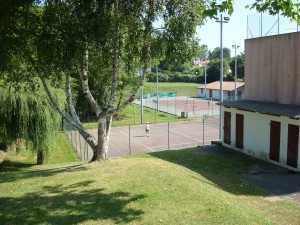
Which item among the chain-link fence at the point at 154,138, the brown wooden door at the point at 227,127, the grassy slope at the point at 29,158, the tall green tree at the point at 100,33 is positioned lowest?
the grassy slope at the point at 29,158

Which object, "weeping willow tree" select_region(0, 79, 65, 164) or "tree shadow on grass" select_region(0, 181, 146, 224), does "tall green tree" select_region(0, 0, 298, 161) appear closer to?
"tree shadow on grass" select_region(0, 181, 146, 224)

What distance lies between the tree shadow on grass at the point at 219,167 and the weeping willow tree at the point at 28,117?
6.78m

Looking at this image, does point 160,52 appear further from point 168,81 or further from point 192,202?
point 168,81

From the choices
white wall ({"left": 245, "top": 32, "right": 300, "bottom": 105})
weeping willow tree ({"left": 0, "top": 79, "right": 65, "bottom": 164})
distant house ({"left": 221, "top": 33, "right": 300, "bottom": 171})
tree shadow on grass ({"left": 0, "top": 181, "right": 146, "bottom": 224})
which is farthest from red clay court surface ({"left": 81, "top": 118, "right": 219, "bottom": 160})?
tree shadow on grass ({"left": 0, "top": 181, "right": 146, "bottom": 224})

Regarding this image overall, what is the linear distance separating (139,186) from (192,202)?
6.87 ft

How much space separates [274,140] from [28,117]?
13.7 metres

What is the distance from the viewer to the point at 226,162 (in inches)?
772

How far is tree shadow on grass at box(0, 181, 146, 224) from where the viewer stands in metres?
9.38

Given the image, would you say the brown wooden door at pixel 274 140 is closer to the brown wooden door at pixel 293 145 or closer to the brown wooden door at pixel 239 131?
the brown wooden door at pixel 293 145

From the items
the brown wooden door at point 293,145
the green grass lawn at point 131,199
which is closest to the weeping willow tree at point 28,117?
the green grass lawn at point 131,199

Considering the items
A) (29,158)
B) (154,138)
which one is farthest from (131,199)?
(154,138)

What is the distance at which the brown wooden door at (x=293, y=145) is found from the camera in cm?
1753

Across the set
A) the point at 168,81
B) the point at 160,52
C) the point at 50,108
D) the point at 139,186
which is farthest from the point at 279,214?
the point at 168,81

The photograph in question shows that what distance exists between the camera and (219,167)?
18359 millimetres
